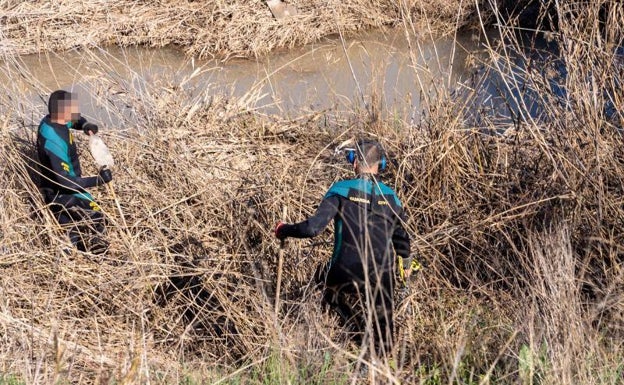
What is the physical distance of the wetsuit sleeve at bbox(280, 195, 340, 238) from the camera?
143 inches

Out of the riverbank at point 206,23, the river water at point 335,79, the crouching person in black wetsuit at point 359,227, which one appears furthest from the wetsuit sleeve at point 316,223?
the riverbank at point 206,23

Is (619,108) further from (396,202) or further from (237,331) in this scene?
(237,331)

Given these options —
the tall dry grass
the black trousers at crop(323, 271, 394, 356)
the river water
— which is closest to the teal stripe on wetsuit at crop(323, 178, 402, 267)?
the black trousers at crop(323, 271, 394, 356)

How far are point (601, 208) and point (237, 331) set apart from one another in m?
2.05

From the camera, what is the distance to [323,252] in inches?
185

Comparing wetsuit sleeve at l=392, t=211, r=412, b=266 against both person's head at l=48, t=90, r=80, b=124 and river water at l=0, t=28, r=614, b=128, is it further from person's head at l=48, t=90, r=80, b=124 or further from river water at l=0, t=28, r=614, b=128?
person's head at l=48, t=90, r=80, b=124

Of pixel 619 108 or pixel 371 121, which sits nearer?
pixel 619 108

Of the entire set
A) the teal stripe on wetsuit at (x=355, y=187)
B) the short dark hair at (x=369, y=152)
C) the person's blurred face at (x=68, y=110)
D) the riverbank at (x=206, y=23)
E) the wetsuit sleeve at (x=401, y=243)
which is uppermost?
the person's blurred face at (x=68, y=110)

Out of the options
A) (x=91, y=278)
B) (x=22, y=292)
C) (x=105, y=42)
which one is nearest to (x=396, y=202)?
(x=91, y=278)

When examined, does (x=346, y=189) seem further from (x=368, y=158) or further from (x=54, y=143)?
(x=54, y=143)

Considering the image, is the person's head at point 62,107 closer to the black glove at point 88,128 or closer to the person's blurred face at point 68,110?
the person's blurred face at point 68,110

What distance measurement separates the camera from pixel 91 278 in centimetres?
452

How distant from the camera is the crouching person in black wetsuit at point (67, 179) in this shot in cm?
486

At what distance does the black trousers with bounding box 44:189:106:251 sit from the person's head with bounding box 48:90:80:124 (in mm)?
483
